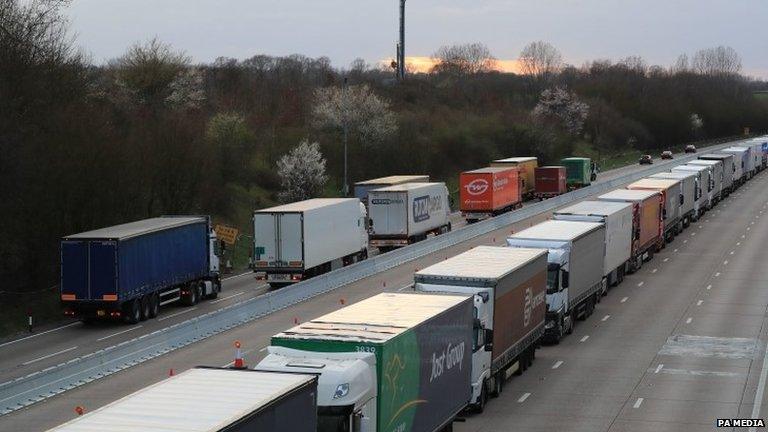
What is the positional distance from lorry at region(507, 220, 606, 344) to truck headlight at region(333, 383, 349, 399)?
1813cm

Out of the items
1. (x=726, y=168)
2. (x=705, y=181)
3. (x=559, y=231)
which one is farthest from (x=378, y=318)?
(x=726, y=168)

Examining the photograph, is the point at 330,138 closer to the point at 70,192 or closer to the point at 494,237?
the point at 494,237

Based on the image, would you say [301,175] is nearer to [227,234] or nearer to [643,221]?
[227,234]

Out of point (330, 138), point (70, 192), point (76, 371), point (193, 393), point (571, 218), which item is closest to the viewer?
point (193, 393)

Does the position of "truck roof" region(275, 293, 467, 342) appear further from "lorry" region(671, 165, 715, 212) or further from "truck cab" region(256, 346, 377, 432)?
"lorry" region(671, 165, 715, 212)

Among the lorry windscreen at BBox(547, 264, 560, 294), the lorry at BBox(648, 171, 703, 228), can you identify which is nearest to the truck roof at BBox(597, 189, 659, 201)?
the lorry at BBox(648, 171, 703, 228)

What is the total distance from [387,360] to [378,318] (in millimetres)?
2509

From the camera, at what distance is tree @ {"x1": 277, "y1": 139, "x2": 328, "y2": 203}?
80.4 m

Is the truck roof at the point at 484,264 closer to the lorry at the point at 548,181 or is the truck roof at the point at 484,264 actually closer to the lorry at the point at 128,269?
the lorry at the point at 128,269

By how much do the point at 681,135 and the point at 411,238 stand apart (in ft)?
469

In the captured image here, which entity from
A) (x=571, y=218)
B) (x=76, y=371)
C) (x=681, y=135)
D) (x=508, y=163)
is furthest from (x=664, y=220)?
(x=681, y=135)

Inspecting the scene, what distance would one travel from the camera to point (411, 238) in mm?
61062

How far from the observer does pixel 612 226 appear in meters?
45.8

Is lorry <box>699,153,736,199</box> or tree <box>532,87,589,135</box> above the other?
tree <box>532,87,589,135</box>
